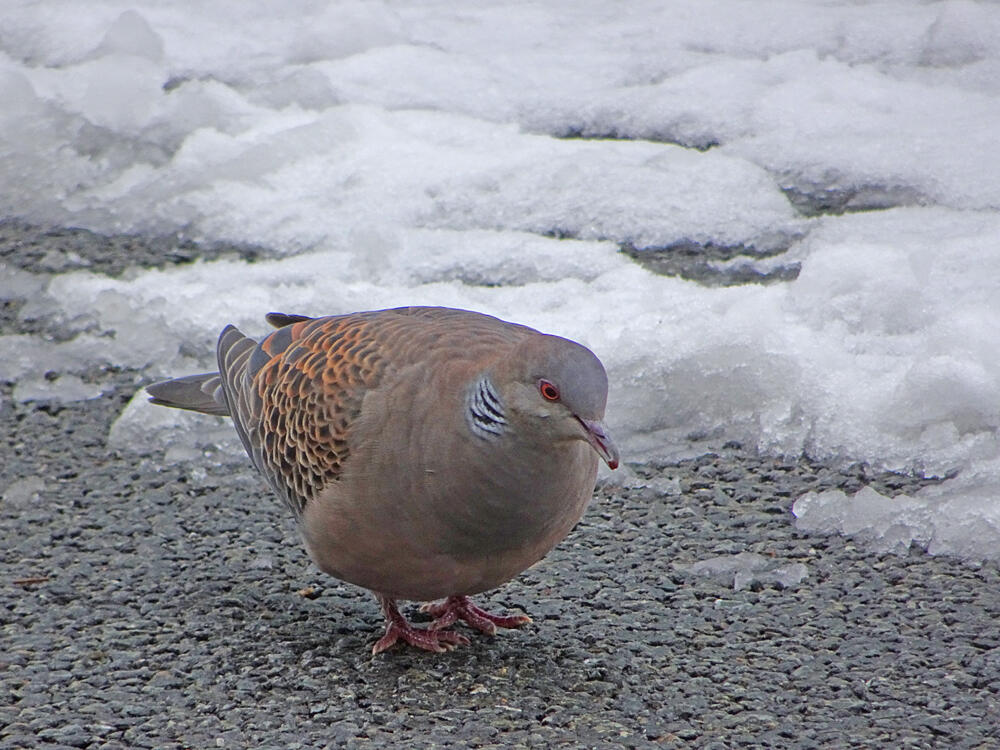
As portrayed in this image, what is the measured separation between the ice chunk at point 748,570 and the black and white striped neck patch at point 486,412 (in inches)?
43.8

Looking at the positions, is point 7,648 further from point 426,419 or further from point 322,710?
point 426,419

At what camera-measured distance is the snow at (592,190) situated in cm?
482

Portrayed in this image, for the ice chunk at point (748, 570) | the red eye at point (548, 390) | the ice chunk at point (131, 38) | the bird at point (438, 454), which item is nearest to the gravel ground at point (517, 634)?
the ice chunk at point (748, 570)

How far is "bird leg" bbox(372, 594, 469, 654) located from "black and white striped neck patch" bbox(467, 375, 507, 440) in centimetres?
71

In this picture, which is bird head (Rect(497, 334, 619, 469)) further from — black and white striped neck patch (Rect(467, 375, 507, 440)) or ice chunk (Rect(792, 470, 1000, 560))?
ice chunk (Rect(792, 470, 1000, 560))

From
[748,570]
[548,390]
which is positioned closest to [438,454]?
[548,390]

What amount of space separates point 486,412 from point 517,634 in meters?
0.85

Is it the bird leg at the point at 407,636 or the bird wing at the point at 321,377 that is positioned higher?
the bird wing at the point at 321,377

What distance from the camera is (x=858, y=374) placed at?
4.81 meters

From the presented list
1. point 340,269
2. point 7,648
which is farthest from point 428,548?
point 340,269

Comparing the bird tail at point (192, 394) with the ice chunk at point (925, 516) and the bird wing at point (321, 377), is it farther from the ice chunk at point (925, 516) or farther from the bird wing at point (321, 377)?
the ice chunk at point (925, 516)

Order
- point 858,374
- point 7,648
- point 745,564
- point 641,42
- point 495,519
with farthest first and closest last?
point 641,42, point 858,374, point 745,564, point 7,648, point 495,519

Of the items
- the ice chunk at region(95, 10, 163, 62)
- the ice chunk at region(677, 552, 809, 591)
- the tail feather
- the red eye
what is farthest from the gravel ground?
the ice chunk at region(95, 10, 163, 62)

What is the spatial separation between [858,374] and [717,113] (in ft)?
10.5
